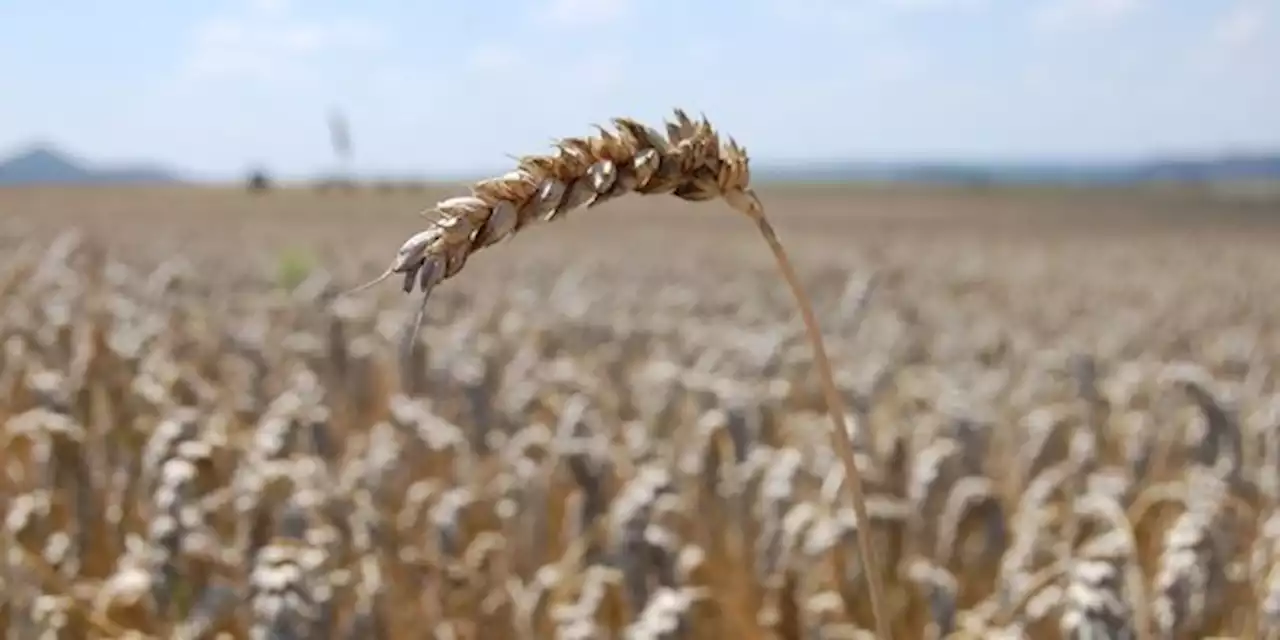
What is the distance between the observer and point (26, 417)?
3473mm

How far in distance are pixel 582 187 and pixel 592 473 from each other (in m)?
2.59

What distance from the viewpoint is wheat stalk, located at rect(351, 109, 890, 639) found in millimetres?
924

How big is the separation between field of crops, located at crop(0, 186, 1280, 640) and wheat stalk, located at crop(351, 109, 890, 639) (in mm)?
147

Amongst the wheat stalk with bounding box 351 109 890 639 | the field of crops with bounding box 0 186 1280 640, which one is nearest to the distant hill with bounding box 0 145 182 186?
the field of crops with bounding box 0 186 1280 640

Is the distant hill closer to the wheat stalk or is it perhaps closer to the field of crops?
the field of crops

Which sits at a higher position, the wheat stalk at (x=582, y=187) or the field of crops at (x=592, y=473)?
the wheat stalk at (x=582, y=187)

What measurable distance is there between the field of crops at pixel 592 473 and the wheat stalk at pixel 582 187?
0.15 metres

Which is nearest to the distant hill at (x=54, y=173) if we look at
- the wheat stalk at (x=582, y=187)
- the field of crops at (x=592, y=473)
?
the field of crops at (x=592, y=473)

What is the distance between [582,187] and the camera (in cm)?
99

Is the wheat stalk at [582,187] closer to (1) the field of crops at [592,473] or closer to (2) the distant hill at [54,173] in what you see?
(1) the field of crops at [592,473]

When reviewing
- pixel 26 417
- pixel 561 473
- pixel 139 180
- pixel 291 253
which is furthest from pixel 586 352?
pixel 291 253

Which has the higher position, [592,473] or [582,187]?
[582,187]

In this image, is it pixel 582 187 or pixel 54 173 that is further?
pixel 54 173

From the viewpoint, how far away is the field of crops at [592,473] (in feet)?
8.01
